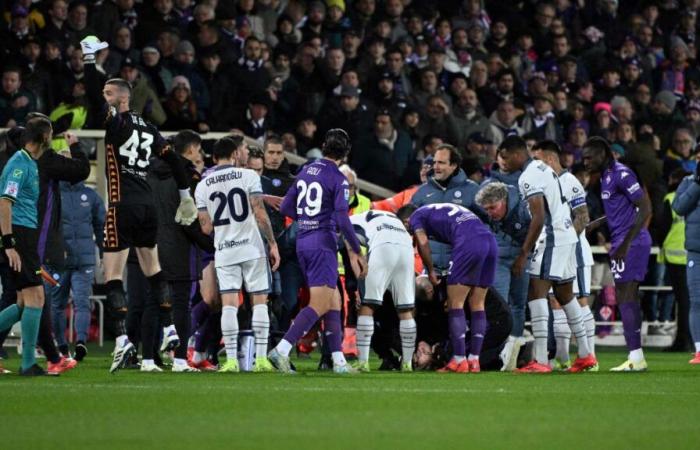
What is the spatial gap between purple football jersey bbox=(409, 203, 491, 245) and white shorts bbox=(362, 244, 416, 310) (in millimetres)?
306

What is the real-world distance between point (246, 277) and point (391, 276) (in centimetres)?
145

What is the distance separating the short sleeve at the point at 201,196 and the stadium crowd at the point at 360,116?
0.93ft

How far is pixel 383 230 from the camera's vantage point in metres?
14.2

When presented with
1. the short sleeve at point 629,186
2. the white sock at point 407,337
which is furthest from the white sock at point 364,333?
the short sleeve at point 629,186

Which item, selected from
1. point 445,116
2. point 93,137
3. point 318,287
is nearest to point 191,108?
point 93,137

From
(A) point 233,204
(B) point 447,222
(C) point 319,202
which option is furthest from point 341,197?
(B) point 447,222

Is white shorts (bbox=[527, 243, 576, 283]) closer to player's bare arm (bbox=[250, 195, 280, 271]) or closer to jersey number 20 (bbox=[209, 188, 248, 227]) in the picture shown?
player's bare arm (bbox=[250, 195, 280, 271])

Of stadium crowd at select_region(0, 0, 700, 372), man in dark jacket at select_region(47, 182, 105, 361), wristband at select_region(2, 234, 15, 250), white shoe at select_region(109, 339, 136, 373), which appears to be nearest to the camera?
wristband at select_region(2, 234, 15, 250)

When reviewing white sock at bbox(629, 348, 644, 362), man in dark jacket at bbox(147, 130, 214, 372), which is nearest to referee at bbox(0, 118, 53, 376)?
man in dark jacket at bbox(147, 130, 214, 372)

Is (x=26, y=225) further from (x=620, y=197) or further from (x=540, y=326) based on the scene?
(x=620, y=197)

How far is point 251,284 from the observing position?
13.4 metres

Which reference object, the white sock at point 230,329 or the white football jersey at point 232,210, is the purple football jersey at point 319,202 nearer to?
the white football jersey at point 232,210

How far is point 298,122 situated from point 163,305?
889 centimetres

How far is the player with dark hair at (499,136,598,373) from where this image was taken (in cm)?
1380
